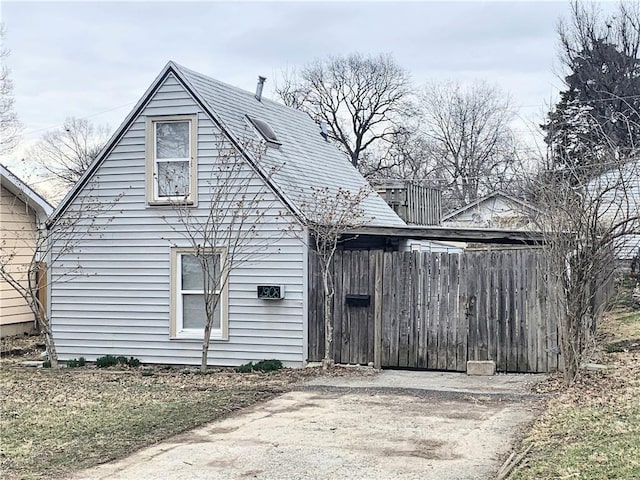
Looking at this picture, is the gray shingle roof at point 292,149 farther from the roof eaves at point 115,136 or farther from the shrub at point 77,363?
the shrub at point 77,363

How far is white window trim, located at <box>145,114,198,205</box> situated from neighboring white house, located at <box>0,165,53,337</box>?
5096 mm

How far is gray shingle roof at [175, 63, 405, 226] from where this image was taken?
13805 millimetres

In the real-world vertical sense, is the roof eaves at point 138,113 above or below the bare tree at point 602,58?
below

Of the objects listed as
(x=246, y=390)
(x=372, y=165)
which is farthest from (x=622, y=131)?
(x=246, y=390)

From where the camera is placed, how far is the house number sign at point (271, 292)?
13.1m

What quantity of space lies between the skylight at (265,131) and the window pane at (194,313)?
10.1 feet

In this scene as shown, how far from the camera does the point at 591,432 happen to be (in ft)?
25.3

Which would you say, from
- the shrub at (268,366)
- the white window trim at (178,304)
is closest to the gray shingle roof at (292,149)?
the white window trim at (178,304)

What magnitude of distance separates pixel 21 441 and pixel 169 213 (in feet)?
20.8

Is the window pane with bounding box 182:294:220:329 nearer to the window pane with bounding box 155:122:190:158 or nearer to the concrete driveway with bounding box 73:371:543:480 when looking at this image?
the window pane with bounding box 155:122:190:158

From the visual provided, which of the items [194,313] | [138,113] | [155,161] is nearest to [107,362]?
[194,313]

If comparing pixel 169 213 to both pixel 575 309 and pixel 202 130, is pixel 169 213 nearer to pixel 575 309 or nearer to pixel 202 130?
pixel 202 130

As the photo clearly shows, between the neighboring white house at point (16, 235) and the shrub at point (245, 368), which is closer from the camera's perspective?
the shrub at point (245, 368)

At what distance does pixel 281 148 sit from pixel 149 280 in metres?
3.49
